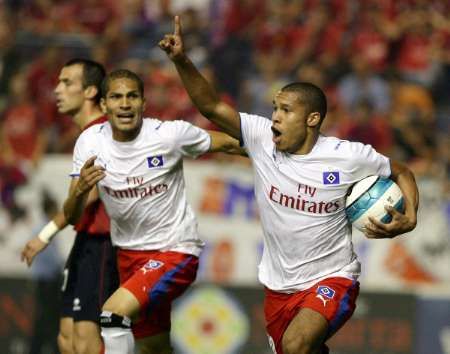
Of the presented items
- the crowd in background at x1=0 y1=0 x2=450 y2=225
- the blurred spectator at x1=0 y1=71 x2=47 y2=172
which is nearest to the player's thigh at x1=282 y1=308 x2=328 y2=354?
the crowd in background at x1=0 y1=0 x2=450 y2=225

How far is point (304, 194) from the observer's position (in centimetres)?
731

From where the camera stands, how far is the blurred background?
11.9 metres

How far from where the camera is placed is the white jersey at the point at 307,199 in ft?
24.0

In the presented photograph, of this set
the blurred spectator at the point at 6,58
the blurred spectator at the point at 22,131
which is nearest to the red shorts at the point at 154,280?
the blurred spectator at the point at 22,131

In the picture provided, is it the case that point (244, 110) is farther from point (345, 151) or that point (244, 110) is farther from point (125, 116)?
point (345, 151)

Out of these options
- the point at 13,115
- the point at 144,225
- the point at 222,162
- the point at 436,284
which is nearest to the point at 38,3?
the point at 13,115

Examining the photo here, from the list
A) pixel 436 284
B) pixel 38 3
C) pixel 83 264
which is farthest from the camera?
pixel 38 3

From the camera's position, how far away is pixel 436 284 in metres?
11.9

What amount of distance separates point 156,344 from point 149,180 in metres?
1.36

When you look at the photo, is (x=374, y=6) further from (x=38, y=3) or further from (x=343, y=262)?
(x=343, y=262)

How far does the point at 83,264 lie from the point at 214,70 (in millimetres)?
5400

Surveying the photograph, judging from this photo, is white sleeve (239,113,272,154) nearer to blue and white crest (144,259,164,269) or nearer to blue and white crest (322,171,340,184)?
blue and white crest (322,171,340,184)

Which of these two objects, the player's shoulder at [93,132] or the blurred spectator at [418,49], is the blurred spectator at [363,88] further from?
the player's shoulder at [93,132]

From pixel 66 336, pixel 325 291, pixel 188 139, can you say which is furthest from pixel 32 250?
Result: pixel 325 291
